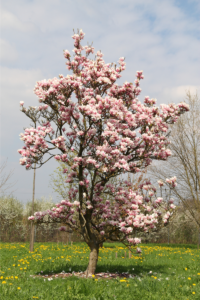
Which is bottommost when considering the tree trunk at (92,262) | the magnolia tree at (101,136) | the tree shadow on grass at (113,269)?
the tree shadow on grass at (113,269)

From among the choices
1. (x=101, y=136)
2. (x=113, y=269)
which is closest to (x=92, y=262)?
(x=113, y=269)

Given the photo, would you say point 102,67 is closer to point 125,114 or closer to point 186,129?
point 125,114

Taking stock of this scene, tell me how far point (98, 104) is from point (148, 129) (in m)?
1.61

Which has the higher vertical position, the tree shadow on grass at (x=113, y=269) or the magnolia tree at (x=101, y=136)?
the magnolia tree at (x=101, y=136)

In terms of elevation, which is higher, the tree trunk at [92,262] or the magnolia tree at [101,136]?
the magnolia tree at [101,136]

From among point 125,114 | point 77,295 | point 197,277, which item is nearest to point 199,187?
point 197,277

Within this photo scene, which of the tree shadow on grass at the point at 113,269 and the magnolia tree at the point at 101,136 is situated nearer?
the magnolia tree at the point at 101,136

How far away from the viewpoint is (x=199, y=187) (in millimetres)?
22109

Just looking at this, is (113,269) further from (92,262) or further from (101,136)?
(101,136)

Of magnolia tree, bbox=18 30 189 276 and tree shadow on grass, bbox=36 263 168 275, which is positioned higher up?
magnolia tree, bbox=18 30 189 276

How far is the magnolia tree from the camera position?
7.58 m

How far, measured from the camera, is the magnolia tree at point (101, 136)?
7.58 meters

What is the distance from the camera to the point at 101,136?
331 inches

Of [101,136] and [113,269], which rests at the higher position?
[101,136]
